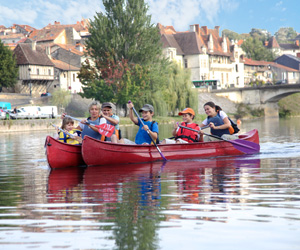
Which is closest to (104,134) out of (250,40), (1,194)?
(1,194)

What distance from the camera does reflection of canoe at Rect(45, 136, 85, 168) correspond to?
44.7ft

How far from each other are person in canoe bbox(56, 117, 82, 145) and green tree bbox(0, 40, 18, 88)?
165ft

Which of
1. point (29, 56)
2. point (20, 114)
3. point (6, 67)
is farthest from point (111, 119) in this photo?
point (29, 56)

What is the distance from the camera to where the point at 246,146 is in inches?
679

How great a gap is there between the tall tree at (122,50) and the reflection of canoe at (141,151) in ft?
Answer: 110

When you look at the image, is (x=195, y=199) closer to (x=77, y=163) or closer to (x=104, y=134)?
(x=104, y=134)

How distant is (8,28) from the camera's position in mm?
→ 138625

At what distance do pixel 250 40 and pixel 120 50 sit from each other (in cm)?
8893

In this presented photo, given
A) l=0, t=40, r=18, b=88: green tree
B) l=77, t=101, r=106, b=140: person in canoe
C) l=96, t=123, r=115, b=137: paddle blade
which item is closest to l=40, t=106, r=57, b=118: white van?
l=0, t=40, r=18, b=88: green tree

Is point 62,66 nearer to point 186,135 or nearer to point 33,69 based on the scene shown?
point 33,69

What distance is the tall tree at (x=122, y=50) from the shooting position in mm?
49125

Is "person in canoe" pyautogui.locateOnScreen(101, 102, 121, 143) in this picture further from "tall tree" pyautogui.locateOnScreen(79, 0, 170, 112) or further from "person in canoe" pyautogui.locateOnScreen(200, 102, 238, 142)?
"tall tree" pyautogui.locateOnScreen(79, 0, 170, 112)

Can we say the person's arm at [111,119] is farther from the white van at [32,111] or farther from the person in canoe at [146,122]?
the white van at [32,111]

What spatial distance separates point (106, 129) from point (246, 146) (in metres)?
5.61
